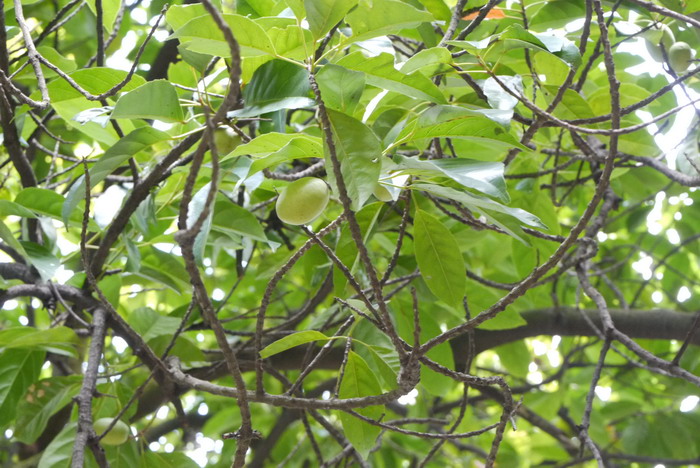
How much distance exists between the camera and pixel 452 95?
122 centimetres

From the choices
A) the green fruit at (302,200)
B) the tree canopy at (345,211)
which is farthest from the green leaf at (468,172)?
the green fruit at (302,200)

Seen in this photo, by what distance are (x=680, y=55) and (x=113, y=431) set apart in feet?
3.76

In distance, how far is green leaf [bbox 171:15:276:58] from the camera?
692mm

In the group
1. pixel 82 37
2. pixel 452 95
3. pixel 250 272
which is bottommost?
pixel 452 95

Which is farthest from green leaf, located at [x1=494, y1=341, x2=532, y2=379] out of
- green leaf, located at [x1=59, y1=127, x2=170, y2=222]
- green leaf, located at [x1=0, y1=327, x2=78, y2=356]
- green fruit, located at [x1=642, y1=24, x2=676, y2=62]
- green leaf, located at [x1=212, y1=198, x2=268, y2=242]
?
green leaf, located at [x1=59, y1=127, x2=170, y2=222]

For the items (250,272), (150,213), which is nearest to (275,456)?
(250,272)

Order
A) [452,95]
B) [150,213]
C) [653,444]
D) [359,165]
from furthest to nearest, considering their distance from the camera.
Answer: [653,444] < [452,95] < [150,213] < [359,165]

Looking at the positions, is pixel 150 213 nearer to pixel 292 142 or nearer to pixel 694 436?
pixel 292 142

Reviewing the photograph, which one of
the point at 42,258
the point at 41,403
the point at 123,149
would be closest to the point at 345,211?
the point at 123,149

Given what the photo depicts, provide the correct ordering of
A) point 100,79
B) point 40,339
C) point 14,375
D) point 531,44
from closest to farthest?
point 531,44 → point 100,79 → point 40,339 → point 14,375

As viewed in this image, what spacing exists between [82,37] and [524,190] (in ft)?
3.91

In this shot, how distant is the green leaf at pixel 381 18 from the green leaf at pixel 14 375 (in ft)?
2.98

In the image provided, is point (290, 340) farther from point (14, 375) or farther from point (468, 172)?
point (14, 375)

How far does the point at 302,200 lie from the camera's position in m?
0.81
